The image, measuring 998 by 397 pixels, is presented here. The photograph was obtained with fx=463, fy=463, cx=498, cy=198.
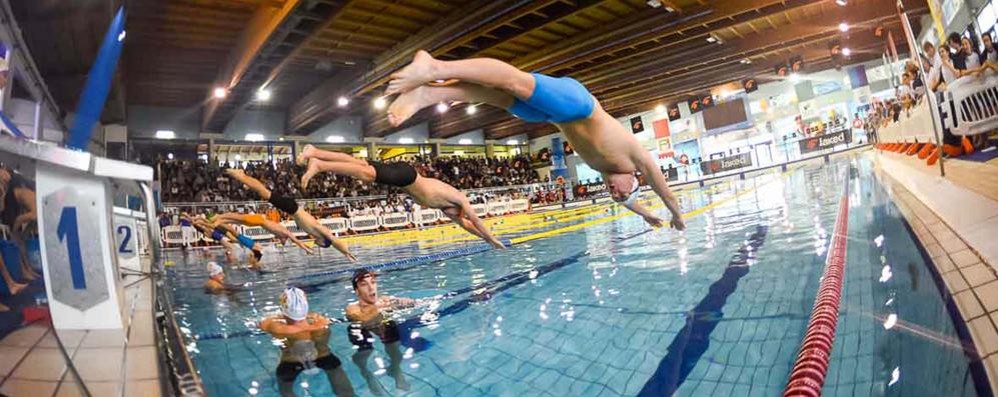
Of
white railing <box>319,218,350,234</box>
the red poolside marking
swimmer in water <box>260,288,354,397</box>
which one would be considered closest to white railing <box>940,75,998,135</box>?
the red poolside marking

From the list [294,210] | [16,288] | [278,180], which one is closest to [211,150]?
[278,180]

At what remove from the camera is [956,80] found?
579cm

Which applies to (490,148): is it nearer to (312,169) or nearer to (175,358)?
(312,169)

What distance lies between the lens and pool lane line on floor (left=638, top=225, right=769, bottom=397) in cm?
212

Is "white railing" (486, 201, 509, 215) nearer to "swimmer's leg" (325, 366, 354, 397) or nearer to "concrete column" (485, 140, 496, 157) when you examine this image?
"concrete column" (485, 140, 496, 157)

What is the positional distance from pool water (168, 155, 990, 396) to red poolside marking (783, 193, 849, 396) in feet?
0.16

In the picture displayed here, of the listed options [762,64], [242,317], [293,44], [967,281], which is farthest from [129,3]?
[762,64]

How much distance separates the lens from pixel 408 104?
2.09m

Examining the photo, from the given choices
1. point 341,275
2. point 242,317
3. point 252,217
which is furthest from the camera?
point 252,217

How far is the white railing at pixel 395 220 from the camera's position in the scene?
17109 mm

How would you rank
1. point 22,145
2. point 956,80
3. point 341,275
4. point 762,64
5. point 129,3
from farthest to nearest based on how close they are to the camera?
point 762,64
point 129,3
point 341,275
point 956,80
point 22,145

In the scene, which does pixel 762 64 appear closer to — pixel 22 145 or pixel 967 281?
pixel 967 281

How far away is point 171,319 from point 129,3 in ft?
27.8

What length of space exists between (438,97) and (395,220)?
15.6 meters
